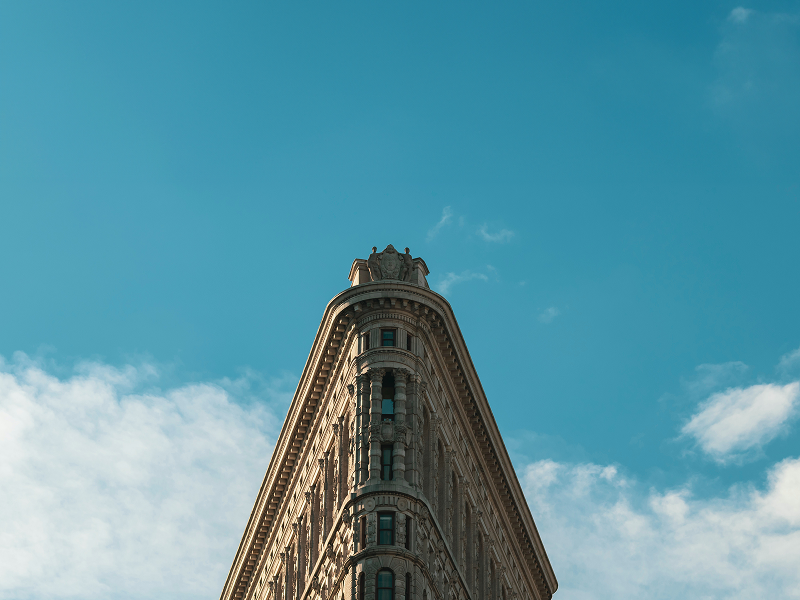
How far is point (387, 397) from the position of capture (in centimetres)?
7231

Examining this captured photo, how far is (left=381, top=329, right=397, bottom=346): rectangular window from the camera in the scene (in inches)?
2923

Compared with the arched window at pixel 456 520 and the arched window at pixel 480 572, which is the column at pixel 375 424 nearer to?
the arched window at pixel 456 520

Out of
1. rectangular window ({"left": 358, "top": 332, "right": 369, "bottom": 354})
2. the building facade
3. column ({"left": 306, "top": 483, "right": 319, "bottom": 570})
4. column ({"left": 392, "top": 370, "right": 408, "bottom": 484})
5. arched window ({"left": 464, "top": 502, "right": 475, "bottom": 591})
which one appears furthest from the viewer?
arched window ({"left": 464, "top": 502, "right": 475, "bottom": 591})

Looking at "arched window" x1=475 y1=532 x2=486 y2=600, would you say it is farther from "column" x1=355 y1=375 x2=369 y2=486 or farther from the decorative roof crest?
the decorative roof crest

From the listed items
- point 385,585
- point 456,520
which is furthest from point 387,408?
point 385,585

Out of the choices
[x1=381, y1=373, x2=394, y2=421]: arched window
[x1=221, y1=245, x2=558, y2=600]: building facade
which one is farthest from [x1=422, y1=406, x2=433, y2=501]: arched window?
[x1=381, y1=373, x2=394, y2=421]: arched window

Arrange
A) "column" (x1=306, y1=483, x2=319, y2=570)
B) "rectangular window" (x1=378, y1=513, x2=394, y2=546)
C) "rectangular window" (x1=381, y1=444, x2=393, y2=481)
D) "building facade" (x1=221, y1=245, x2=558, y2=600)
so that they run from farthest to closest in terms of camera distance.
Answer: "column" (x1=306, y1=483, x2=319, y2=570) → "rectangular window" (x1=381, y1=444, x2=393, y2=481) → "building facade" (x1=221, y1=245, x2=558, y2=600) → "rectangular window" (x1=378, y1=513, x2=394, y2=546)

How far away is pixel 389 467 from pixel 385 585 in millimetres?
6787

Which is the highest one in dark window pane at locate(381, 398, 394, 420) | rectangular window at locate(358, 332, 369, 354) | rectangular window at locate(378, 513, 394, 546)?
rectangular window at locate(358, 332, 369, 354)

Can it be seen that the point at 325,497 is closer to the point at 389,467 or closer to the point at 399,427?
the point at 389,467

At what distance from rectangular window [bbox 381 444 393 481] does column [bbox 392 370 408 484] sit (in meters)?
0.34

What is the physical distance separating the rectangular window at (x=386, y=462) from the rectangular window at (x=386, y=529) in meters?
2.34

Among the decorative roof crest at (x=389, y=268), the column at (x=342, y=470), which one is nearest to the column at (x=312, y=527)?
the column at (x=342, y=470)

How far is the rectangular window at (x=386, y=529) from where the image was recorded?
66.4m
